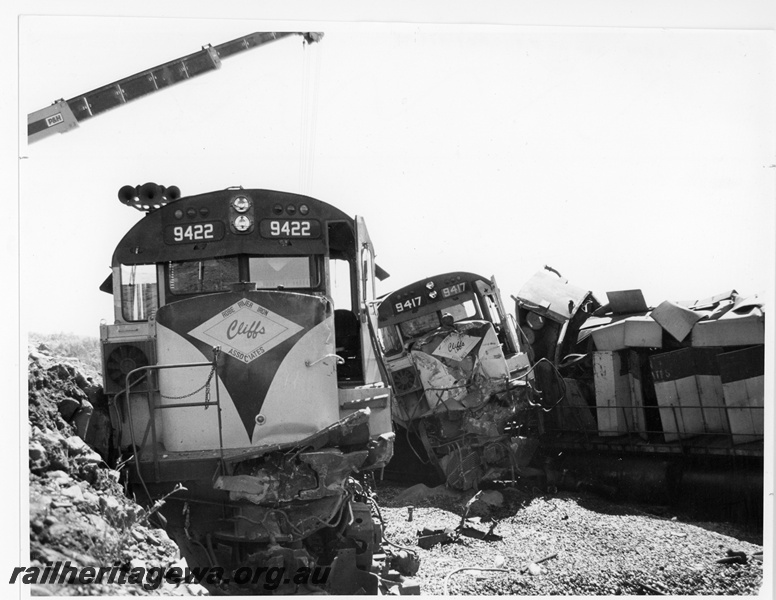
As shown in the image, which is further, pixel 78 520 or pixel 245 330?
pixel 245 330

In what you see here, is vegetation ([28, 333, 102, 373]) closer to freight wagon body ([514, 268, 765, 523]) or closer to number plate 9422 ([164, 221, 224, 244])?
number plate 9422 ([164, 221, 224, 244])

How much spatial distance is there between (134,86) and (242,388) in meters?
3.23

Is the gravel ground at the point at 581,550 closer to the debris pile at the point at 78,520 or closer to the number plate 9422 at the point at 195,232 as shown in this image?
the debris pile at the point at 78,520

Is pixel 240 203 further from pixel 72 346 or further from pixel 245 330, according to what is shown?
pixel 72 346

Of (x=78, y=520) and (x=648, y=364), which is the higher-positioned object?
(x=648, y=364)

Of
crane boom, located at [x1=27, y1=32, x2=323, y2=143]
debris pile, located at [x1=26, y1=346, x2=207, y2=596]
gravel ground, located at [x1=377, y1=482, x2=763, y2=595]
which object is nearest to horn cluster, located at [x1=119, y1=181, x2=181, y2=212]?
crane boom, located at [x1=27, y1=32, x2=323, y2=143]

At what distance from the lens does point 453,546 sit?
8.14 metres

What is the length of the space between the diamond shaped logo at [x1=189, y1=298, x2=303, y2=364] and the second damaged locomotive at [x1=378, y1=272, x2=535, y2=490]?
208 inches

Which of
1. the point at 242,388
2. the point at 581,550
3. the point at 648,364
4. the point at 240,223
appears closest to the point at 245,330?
the point at 242,388

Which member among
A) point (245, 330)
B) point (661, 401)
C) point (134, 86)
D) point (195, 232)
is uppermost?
point (134, 86)

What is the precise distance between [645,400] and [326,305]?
638cm

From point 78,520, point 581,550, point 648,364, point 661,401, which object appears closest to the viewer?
point 78,520

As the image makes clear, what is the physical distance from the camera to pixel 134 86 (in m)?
7.01

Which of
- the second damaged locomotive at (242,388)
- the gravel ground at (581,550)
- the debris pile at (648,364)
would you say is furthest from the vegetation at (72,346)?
the debris pile at (648,364)
